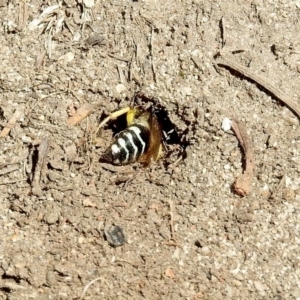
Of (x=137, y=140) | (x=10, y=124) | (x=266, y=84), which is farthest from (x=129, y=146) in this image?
(x=266, y=84)

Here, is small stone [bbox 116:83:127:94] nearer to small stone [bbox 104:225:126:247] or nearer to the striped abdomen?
the striped abdomen

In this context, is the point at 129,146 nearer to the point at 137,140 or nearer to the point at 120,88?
the point at 137,140

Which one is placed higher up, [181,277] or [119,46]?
[119,46]

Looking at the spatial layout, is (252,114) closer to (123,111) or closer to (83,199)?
(123,111)

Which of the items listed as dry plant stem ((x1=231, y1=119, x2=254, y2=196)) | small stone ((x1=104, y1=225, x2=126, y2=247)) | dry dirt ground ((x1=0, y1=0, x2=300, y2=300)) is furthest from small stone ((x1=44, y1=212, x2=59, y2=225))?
dry plant stem ((x1=231, y1=119, x2=254, y2=196))

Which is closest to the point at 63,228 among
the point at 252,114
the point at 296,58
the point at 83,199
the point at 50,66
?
the point at 83,199
